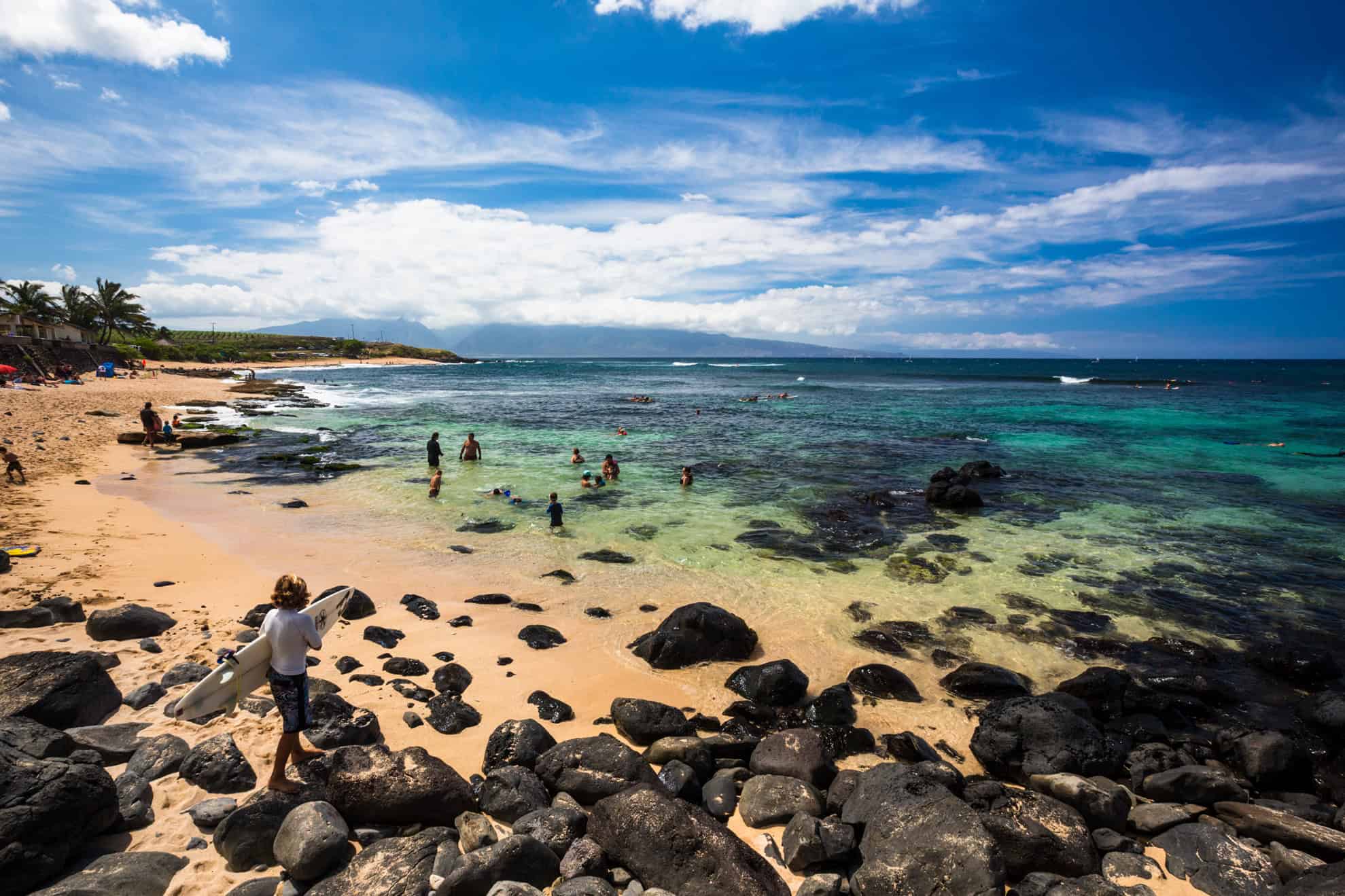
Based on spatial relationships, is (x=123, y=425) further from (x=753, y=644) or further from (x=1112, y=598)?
(x=1112, y=598)

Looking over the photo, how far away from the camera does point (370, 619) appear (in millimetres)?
11500

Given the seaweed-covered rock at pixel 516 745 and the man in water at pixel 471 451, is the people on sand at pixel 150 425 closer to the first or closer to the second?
the man in water at pixel 471 451

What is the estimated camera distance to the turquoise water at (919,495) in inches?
599

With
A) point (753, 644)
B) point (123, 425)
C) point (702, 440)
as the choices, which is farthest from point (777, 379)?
point (753, 644)

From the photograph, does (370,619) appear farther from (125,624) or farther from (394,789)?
(394,789)

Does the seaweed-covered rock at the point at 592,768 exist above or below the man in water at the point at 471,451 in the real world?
below

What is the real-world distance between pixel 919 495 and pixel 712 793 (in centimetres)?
1955

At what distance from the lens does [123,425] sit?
112 feet

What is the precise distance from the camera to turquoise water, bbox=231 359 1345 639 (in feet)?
50.0

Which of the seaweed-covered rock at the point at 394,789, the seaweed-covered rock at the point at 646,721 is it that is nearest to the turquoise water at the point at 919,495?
the seaweed-covered rock at the point at 646,721

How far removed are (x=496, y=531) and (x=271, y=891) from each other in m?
13.0

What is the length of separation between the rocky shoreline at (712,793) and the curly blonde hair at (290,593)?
5.80ft

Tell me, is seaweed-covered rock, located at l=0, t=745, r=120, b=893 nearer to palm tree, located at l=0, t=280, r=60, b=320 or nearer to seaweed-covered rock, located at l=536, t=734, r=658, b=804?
seaweed-covered rock, located at l=536, t=734, r=658, b=804

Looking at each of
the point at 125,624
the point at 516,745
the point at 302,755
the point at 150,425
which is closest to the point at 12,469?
the point at 150,425
